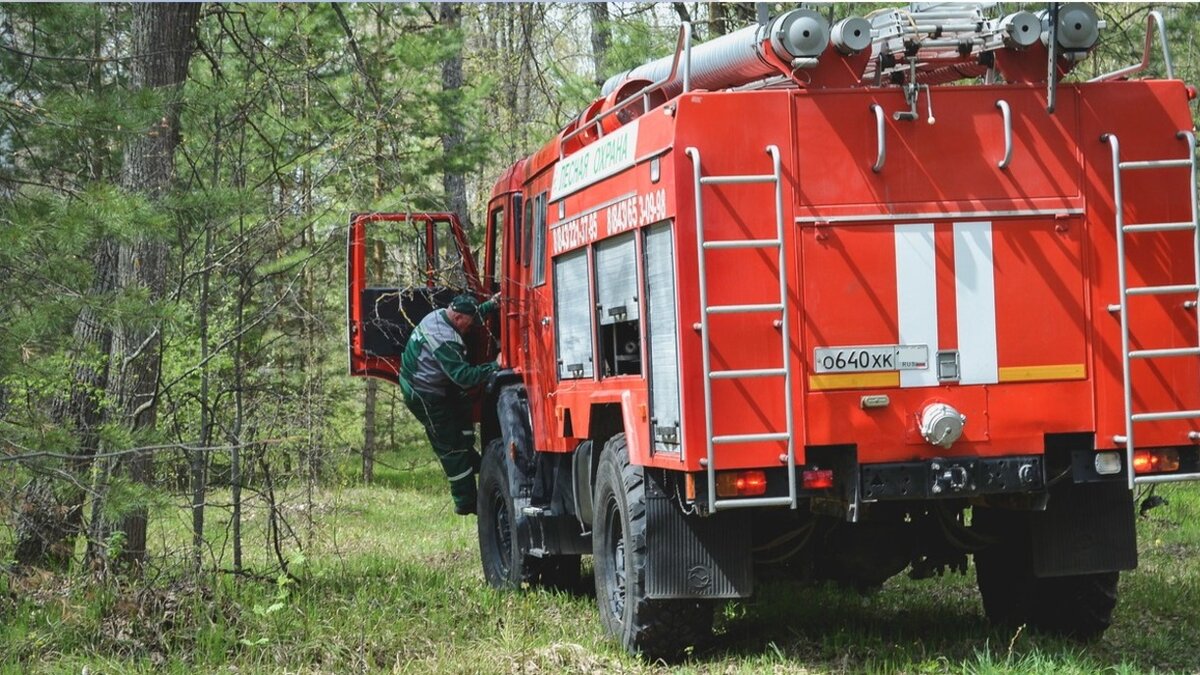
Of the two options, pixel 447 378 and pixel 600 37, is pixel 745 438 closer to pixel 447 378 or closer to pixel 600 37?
pixel 447 378

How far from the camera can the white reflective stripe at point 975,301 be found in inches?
281

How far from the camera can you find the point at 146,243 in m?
9.98

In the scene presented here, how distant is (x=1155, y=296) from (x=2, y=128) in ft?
21.0

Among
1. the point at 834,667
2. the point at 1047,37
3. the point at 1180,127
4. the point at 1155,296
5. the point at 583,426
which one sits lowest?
the point at 834,667

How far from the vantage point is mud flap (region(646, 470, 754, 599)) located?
7.49 metres

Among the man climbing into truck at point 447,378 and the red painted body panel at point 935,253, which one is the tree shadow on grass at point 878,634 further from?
the man climbing into truck at point 447,378

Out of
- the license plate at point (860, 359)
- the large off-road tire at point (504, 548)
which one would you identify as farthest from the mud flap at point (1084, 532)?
the large off-road tire at point (504, 548)

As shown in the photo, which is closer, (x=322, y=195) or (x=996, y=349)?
(x=996, y=349)

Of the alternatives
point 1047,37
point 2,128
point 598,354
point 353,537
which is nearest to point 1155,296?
point 1047,37

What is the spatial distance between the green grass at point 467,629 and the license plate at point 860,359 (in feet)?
4.85

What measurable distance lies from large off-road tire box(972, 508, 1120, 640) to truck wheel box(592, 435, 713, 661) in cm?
173

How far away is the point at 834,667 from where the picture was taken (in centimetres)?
756

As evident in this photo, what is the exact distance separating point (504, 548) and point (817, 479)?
474 cm

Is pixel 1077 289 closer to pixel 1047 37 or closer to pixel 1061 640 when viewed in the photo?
pixel 1047 37
